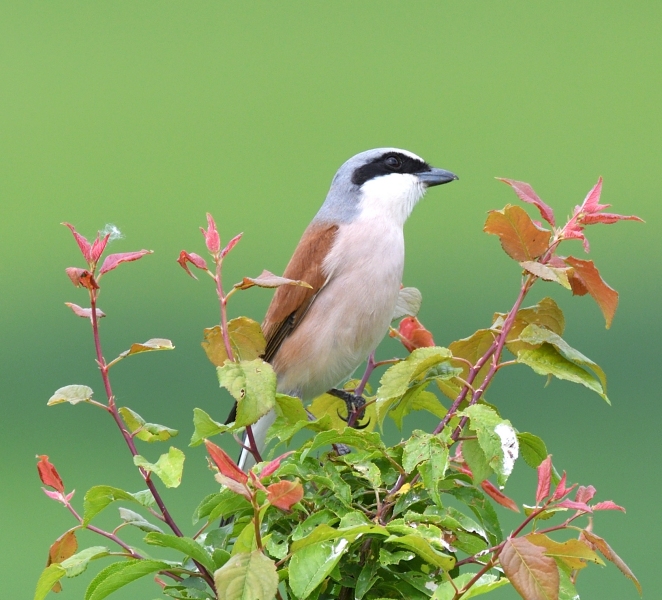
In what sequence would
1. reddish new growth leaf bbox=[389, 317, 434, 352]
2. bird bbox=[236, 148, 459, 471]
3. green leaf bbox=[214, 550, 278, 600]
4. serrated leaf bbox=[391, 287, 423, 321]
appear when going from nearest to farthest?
1. green leaf bbox=[214, 550, 278, 600]
2. reddish new growth leaf bbox=[389, 317, 434, 352]
3. serrated leaf bbox=[391, 287, 423, 321]
4. bird bbox=[236, 148, 459, 471]

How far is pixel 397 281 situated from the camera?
162 centimetres

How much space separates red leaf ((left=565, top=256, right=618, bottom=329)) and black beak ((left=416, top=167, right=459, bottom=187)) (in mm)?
815

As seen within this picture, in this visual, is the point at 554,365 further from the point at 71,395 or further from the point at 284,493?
the point at 71,395

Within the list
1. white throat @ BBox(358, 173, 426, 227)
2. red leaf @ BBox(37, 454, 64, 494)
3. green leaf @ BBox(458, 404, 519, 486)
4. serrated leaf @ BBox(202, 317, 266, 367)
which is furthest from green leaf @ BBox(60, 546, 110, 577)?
white throat @ BBox(358, 173, 426, 227)

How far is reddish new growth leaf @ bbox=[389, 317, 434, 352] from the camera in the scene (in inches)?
43.8

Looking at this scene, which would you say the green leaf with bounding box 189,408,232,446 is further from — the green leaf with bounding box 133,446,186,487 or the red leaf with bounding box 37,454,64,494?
the red leaf with bounding box 37,454,64,494

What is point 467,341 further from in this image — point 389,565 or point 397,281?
point 397,281

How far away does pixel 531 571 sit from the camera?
0.74 meters

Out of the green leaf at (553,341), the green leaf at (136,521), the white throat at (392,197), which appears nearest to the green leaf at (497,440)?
the green leaf at (553,341)

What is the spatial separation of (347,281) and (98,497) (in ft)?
2.83

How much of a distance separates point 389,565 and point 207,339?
294 mm

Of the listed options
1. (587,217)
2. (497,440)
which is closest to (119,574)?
(497,440)

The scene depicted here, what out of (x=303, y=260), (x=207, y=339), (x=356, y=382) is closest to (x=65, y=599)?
(x=303, y=260)

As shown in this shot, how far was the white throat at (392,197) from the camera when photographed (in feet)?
5.67
